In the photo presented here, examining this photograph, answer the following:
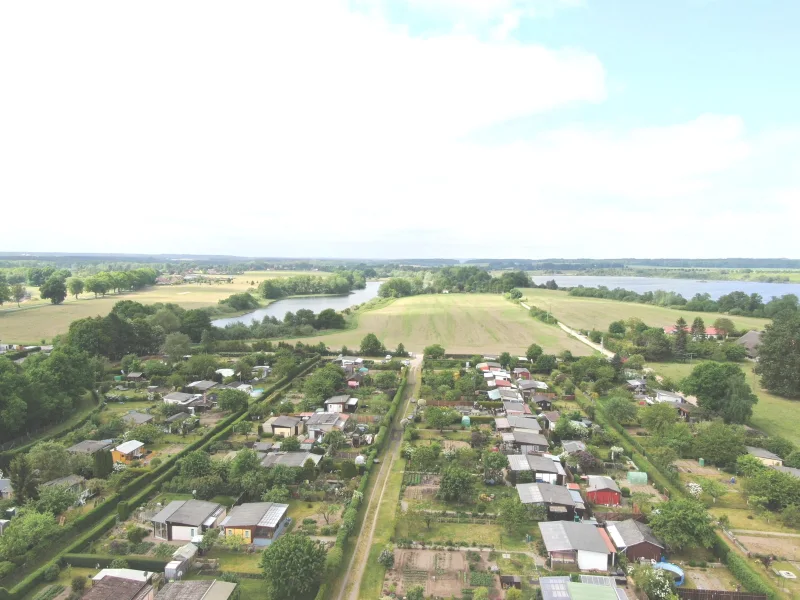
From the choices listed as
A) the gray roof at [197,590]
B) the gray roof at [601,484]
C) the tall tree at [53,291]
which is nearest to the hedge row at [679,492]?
the gray roof at [601,484]

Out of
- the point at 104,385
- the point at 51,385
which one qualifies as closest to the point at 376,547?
the point at 51,385

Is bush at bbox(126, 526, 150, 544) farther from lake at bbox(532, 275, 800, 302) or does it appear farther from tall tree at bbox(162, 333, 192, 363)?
lake at bbox(532, 275, 800, 302)

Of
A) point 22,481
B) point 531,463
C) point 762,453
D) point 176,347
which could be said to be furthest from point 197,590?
point 176,347

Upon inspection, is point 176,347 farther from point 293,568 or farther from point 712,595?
point 712,595

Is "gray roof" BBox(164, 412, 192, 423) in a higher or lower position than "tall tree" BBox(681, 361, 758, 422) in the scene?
lower

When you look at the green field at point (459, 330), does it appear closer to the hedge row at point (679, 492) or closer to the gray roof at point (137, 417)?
the hedge row at point (679, 492)

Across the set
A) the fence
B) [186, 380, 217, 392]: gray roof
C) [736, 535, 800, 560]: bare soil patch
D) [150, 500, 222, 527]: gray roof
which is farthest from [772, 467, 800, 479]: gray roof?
[186, 380, 217, 392]: gray roof
